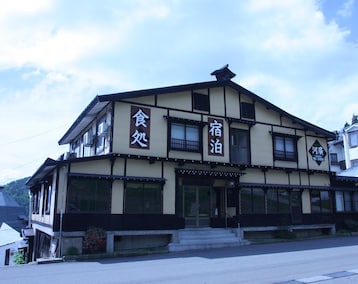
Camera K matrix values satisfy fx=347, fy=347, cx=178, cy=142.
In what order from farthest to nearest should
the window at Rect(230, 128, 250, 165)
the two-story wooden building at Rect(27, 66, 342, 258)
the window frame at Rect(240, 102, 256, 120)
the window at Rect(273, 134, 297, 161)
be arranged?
1. the window at Rect(273, 134, 297, 161)
2. the window frame at Rect(240, 102, 256, 120)
3. the window at Rect(230, 128, 250, 165)
4. the two-story wooden building at Rect(27, 66, 342, 258)

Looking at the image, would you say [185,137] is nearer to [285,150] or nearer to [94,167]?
[94,167]

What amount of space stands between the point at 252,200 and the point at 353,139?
22778 mm

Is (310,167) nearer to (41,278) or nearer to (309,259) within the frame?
(309,259)

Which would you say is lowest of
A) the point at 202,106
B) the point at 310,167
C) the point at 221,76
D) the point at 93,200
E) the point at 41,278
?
the point at 41,278

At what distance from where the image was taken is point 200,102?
19.9 meters

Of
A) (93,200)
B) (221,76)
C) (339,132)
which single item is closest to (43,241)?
(93,200)

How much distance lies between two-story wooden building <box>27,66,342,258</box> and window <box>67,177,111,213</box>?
45 mm

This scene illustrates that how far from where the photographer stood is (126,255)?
1477 cm

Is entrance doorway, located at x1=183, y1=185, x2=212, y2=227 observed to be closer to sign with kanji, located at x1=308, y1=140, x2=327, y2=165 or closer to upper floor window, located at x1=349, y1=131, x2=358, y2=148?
sign with kanji, located at x1=308, y1=140, x2=327, y2=165

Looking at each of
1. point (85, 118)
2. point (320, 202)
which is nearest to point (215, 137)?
point (85, 118)

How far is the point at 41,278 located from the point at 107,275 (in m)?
1.80

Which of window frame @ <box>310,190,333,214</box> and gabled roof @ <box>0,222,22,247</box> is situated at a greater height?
window frame @ <box>310,190,333,214</box>

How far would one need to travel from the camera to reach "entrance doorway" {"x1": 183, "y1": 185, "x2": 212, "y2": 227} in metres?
19.1

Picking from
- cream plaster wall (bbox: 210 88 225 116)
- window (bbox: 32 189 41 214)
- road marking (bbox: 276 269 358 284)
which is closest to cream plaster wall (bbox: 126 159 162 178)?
cream plaster wall (bbox: 210 88 225 116)
